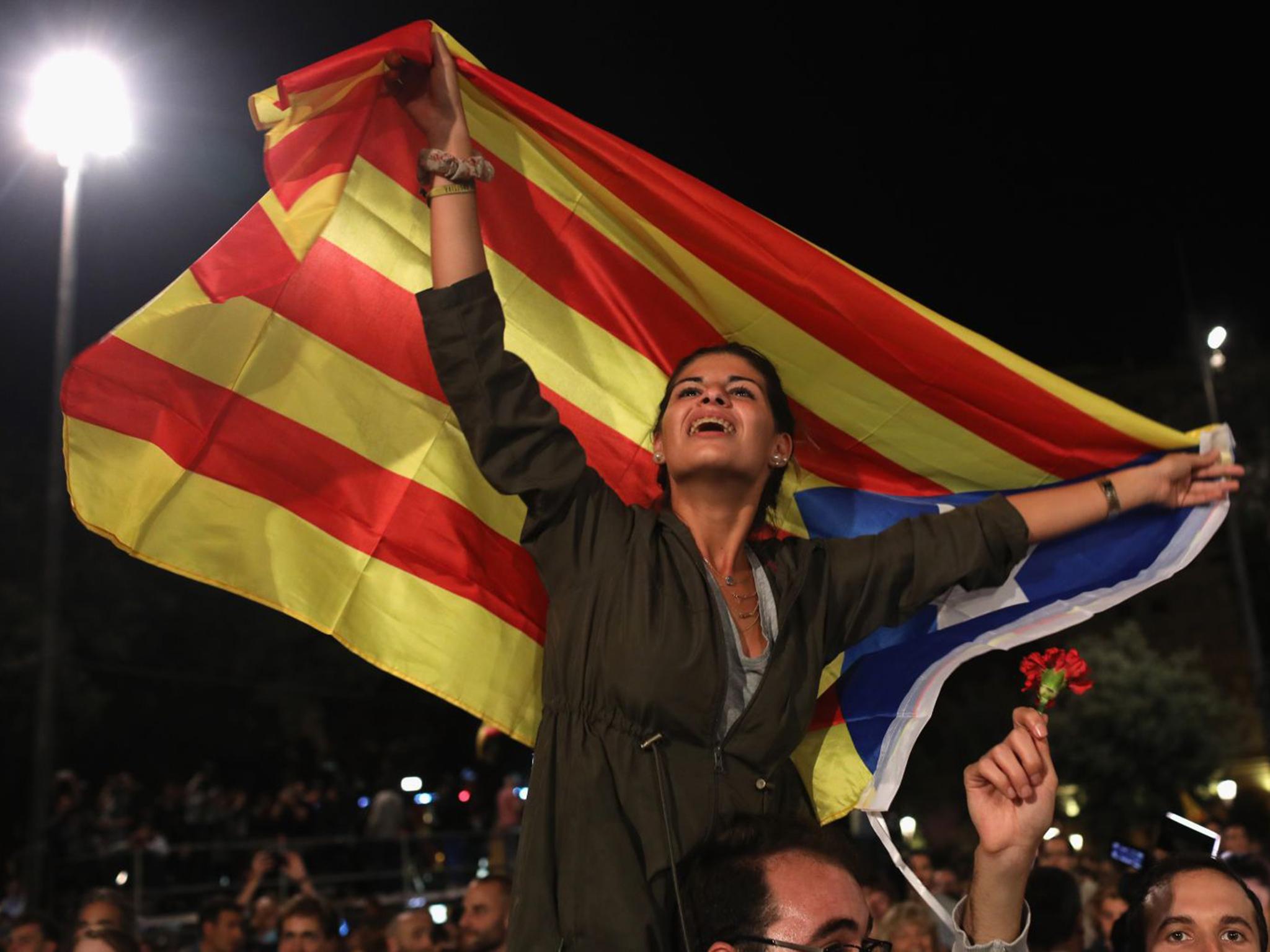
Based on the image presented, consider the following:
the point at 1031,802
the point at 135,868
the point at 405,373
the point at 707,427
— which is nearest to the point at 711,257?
the point at 707,427

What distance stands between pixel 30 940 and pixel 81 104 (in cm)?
890

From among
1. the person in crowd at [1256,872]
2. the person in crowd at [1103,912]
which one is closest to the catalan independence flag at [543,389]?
the person in crowd at [1256,872]

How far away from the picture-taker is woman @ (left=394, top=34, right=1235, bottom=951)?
3.20 m

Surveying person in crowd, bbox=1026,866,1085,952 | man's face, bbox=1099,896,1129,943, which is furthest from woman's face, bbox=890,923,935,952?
person in crowd, bbox=1026,866,1085,952

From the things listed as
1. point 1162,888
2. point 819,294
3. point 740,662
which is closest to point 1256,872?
point 1162,888

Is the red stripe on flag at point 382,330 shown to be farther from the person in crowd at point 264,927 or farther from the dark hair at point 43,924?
the person in crowd at point 264,927

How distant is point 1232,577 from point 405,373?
49.0m

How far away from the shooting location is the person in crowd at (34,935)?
8.01 m

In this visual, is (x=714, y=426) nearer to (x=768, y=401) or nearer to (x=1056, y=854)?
(x=768, y=401)

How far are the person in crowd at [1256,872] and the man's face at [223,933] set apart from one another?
5677 millimetres

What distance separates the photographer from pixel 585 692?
11.0ft

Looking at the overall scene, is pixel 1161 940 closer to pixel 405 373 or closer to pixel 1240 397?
pixel 405 373

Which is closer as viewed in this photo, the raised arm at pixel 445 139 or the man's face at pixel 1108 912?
the raised arm at pixel 445 139

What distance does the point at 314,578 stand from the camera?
13.2 feet
